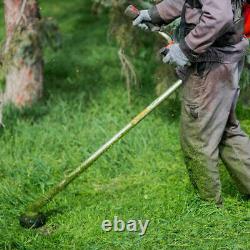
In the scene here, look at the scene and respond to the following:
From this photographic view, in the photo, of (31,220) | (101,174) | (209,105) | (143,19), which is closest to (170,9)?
(143,19)

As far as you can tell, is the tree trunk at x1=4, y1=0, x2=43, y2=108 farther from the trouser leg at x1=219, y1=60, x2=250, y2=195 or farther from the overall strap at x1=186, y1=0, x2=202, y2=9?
the trouser leg at x1=219, y1=60, x2=250, y2=195

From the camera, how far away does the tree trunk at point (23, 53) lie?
201 inches

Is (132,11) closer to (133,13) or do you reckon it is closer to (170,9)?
(133,13)

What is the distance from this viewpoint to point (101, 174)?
4824 millimetres

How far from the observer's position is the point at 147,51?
6527mm

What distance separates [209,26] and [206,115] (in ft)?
2.16

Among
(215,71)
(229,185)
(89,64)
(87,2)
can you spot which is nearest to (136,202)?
(229,185)

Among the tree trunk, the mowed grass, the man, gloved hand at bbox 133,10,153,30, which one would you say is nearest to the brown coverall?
the man

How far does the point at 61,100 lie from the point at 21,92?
427 mm

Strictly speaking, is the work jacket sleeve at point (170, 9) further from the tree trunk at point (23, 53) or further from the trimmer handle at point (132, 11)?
the tree trunk at point (23, 53)

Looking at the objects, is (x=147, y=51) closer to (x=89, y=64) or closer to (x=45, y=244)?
(x=89, y=64)

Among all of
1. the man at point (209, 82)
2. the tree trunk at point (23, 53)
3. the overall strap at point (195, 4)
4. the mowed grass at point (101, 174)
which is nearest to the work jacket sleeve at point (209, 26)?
the man at point (209, 82)

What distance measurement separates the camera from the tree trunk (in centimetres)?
512

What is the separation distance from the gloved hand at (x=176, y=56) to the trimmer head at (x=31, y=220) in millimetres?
1523
